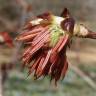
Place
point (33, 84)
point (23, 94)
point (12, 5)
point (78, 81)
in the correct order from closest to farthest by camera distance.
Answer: point (23, 94) → point (33, 84) → point (78, 81) → point (12, 5)

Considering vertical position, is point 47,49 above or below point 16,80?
above

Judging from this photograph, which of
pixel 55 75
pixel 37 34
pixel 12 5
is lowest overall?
pixel 12 5

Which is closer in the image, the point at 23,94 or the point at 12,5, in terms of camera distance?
the point at 23,94

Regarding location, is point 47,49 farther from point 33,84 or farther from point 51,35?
point 33,84

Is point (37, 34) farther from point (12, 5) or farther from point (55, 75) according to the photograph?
point (12, 5)

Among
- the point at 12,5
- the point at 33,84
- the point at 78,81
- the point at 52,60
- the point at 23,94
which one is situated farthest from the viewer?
the point at 12,5

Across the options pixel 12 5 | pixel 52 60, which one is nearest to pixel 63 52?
pixel 52 60

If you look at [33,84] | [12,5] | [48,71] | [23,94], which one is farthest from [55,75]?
[12,5]
